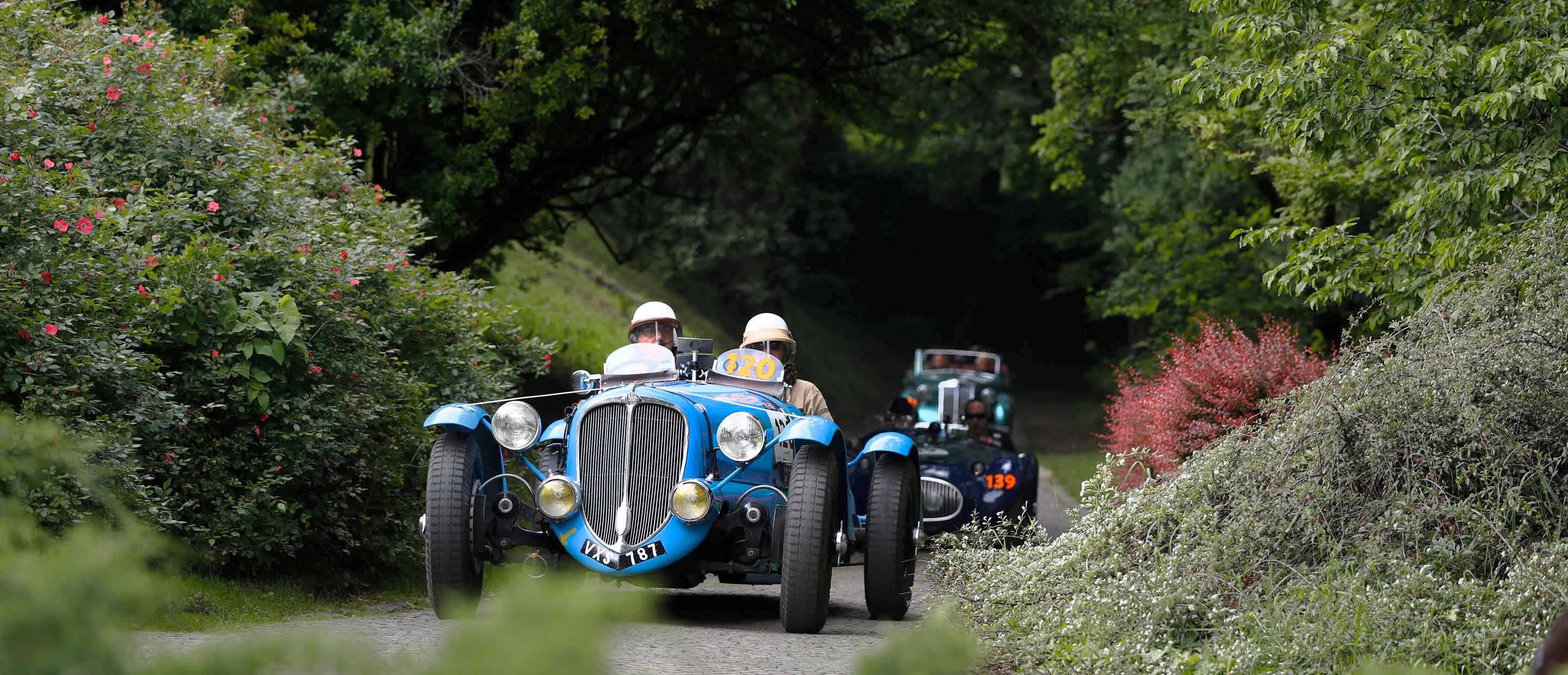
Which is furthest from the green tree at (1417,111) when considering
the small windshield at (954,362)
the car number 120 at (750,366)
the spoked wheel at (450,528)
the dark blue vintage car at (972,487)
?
the small windshield at (954,362)

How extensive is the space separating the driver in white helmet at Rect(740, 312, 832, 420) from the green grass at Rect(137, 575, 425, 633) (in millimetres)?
2808

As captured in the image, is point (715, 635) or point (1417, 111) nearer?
point (715, 635)

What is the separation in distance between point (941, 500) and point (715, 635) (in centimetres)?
532

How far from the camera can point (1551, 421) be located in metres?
6.23

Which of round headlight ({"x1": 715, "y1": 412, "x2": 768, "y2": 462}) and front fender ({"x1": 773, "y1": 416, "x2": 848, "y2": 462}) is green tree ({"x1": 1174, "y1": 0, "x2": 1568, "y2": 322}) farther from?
round headlight ({"x1": 715, "y1": 412, "x2": 768, "y2": 462})

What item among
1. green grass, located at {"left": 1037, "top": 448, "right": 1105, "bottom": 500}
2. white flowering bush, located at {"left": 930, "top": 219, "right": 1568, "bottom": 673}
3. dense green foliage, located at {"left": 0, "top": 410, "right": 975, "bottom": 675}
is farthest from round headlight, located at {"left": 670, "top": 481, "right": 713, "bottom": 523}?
green grass, located at {"left": 1037, "top": 448, "right": 1105, "bottom": 500}

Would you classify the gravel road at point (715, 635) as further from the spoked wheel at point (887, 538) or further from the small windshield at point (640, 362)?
the small windshield at point (640, 362)

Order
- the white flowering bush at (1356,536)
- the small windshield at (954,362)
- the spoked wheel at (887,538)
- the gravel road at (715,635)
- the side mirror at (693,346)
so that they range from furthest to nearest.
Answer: the small windshield at (954,362)
the side mirror at (693,346)
the spoked wheel at (887,538)
the gravel road at (715,635)
the white flowering bush at (1356,536)

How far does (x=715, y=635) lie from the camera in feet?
23.0

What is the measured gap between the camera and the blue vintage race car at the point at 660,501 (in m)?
6.94

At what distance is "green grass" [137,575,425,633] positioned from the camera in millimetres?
6645

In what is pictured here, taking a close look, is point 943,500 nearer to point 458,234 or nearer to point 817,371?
point 458,234

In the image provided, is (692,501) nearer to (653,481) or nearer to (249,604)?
(653,481)

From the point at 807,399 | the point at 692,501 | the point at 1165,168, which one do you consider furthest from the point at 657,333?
the point at 1165,168
